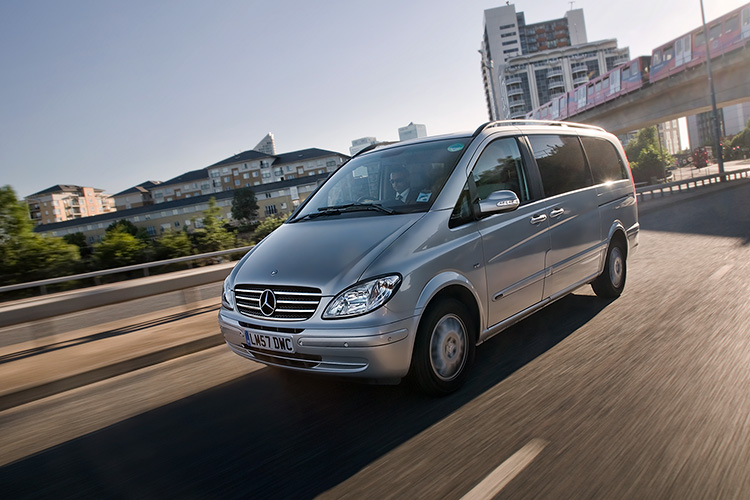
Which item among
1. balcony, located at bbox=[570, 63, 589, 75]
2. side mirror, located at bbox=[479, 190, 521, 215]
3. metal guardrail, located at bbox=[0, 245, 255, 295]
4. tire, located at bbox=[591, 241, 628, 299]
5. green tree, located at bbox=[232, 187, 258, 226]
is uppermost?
balcony, located at bbox=[570, 63, 589, 75]

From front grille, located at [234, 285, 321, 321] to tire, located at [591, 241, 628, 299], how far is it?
3.71 m

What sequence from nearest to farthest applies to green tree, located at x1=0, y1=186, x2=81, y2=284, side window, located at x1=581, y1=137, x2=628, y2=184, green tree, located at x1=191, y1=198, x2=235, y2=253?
side window, located at x1=581, y1=137, x2=628, y2=184, green tree, located at x1=0, y1=186, x2=81, y2=284, green tree, located at x1=191, y1=198, x2=235, y2=253

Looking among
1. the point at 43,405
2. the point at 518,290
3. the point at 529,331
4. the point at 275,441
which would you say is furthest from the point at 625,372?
the point at 43,405

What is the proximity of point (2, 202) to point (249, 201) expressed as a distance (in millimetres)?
61041

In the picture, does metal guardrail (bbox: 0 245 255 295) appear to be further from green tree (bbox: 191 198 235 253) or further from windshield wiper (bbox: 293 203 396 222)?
windshield wiper (bbox: 293 203 396 222)

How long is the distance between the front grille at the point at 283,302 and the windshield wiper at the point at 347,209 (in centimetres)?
96

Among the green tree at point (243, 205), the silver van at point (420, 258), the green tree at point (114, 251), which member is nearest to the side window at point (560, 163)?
the silver van at point (420, 258)

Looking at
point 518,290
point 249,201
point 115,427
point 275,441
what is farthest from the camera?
point 249,201

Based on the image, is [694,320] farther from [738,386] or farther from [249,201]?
[249,201]

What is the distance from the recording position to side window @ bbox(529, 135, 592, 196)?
4969 mm

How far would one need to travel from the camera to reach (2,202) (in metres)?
A: 23.6

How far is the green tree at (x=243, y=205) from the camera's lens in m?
83.6

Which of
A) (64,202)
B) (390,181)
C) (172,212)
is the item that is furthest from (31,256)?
(64,202)

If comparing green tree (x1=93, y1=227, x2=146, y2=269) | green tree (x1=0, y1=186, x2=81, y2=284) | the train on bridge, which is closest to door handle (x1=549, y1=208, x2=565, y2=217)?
green tree (x1=93, y1=227, x2=146, y2=269)
